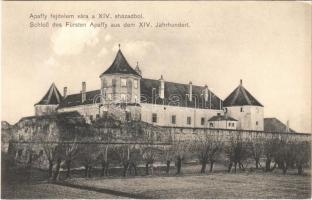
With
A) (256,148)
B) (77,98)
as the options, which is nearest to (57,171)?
(77,98)

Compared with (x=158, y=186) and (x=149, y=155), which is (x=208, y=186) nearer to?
(x=158, y=186)

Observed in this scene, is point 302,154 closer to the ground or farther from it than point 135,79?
closer to the ground

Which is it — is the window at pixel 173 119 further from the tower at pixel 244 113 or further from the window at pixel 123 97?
the window at pixel 123 97

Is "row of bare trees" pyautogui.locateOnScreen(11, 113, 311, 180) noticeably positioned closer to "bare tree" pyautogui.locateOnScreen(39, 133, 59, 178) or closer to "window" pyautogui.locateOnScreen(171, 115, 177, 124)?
"bare tree" pyautogui.locateOnScreen(39, 133, 59, 178)

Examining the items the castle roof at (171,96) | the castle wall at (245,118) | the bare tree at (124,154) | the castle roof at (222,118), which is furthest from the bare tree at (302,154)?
the castle roof at (222,118)

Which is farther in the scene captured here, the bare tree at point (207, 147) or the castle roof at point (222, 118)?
the castle roof at point (222, 118)

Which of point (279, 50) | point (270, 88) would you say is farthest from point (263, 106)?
point (279, 50)
